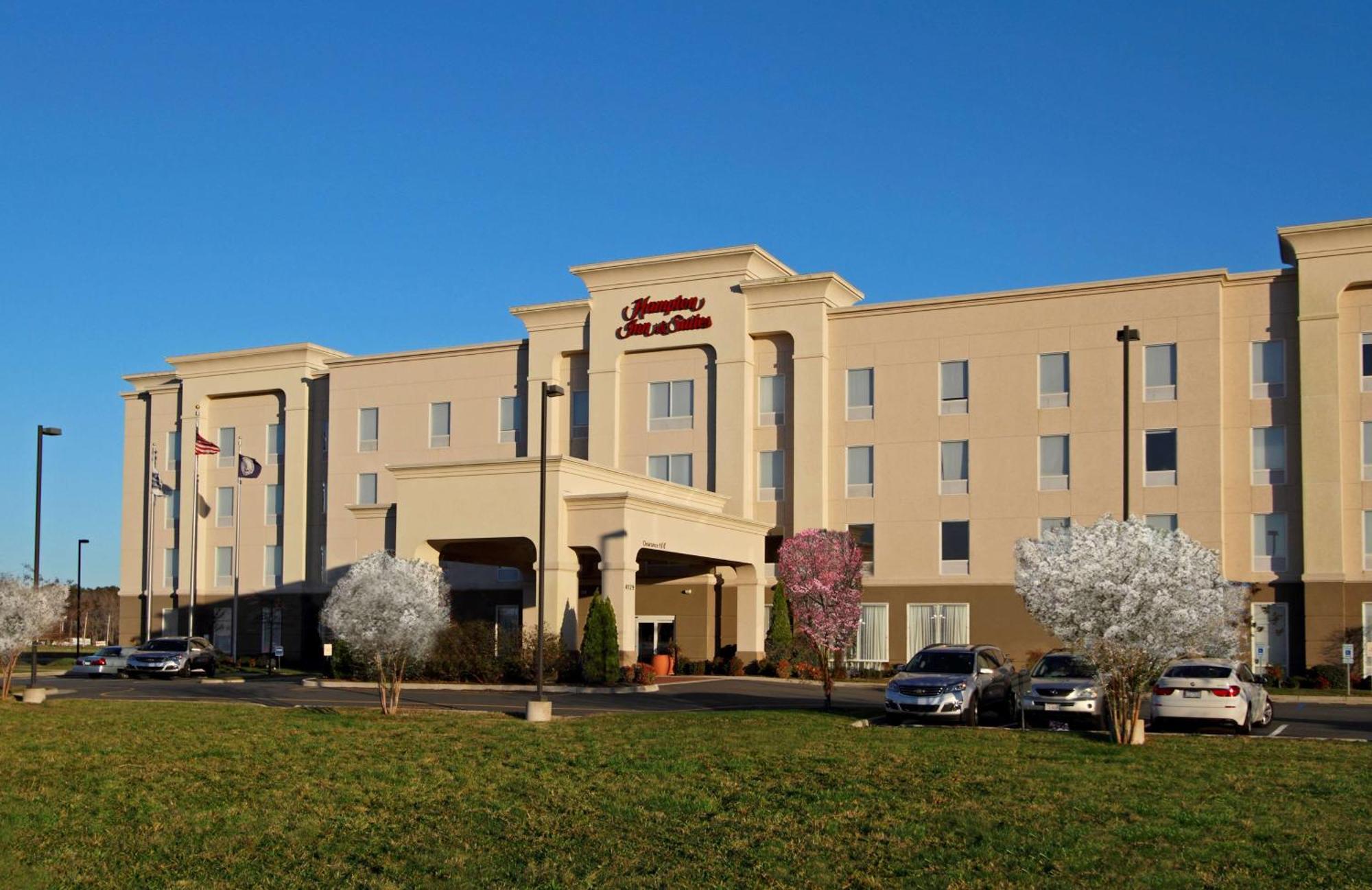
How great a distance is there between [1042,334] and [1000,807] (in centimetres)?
3702

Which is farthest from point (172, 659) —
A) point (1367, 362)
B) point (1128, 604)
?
point (1367, 362)

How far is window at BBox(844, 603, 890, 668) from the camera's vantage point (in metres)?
52.9

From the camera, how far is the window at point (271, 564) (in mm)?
66188

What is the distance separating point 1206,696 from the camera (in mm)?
26328

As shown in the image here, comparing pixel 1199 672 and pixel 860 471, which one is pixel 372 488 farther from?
Result: pixel 1199 672

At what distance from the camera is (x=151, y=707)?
1252 inches

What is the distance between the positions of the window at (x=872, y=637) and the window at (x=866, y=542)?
1411mm

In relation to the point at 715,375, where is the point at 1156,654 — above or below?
below

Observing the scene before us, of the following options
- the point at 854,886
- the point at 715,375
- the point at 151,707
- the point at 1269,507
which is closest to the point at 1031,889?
the point at 854,886

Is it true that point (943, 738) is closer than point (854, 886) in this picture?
No

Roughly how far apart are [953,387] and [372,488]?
26.0m

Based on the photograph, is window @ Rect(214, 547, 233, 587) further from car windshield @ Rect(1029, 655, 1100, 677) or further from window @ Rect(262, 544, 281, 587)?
car windshield @ Rect(1029, 655, 1100, 677)

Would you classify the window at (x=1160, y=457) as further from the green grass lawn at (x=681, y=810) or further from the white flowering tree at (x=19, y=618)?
the white flowering tree at (x=19, y=618)

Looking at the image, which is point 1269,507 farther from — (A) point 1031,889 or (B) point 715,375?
(A) point 1031,889
